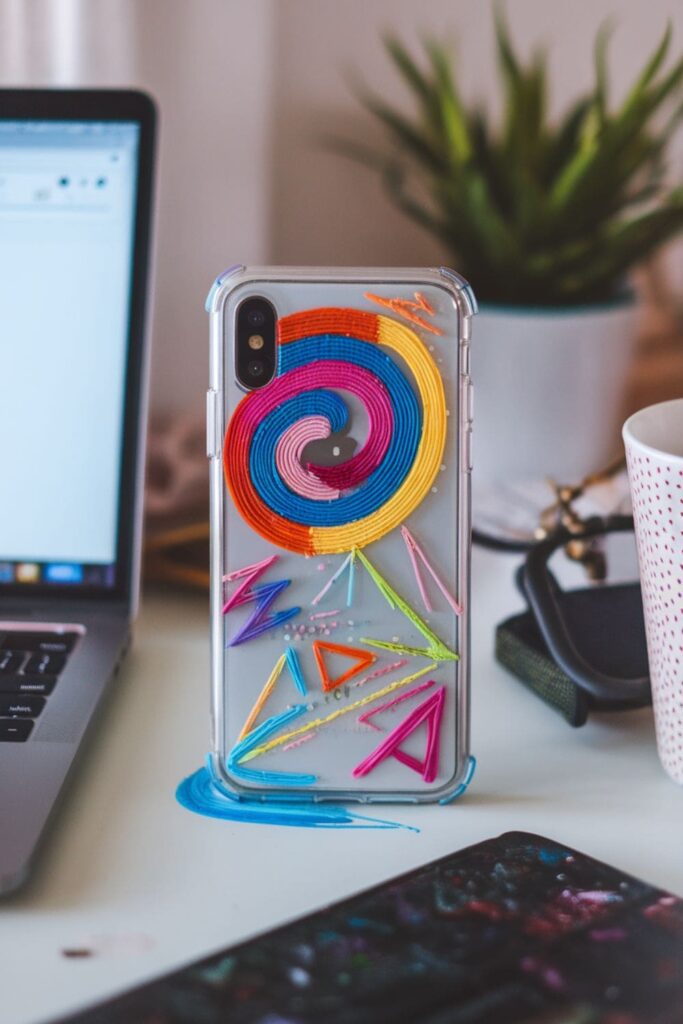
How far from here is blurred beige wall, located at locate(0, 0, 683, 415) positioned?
2.21ft

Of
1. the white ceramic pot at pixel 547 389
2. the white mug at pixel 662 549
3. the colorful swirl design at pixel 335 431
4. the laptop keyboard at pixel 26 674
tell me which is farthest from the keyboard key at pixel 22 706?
the white ceramic pot at pixel 547 389

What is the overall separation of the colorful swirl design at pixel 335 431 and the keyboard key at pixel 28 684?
0.36 ft

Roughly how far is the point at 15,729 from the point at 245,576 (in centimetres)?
10

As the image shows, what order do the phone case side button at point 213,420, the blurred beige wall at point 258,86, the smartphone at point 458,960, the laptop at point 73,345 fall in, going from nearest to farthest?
1. the smartphone at point 458,960
2. the phone case side button at point 213,420
3. the laptop at point 73,345
4. the blurred beige wall at point 258,86

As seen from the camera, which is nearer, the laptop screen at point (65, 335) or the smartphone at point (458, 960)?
the smartphone at point (458, 960)

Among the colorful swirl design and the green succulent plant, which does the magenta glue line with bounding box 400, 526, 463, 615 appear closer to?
the colorful swirl design

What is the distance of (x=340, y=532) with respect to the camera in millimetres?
381

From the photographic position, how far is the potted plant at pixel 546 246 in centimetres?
71

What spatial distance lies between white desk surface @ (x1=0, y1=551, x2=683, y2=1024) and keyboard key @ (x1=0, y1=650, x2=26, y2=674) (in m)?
0.04

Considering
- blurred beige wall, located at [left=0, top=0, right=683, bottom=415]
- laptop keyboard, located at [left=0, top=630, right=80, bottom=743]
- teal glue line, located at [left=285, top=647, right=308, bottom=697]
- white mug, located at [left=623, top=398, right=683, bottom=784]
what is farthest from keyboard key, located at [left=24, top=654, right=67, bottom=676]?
blurred beige wall, located at [left=0, top=0, right=683, bottom=415]

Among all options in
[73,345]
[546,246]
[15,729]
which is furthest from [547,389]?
[15,729]

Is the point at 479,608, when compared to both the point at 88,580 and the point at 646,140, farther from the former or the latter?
the point at 646,140

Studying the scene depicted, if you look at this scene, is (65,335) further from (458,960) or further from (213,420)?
(458,960)

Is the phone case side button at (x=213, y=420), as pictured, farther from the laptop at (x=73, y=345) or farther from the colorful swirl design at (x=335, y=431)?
the laptop at (x=73, y=345)
